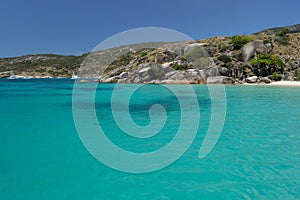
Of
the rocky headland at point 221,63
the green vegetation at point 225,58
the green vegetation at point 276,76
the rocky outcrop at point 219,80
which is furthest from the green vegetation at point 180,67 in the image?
the green vegetation at point 276,76

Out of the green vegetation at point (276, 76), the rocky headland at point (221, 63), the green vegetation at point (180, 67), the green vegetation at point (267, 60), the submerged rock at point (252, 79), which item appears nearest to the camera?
the submerged rock at point (252, 79)

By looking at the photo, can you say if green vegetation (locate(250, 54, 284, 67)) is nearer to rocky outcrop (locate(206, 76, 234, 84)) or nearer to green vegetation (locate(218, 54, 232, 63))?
green vegetation (locate(218, 54, 232, 63))

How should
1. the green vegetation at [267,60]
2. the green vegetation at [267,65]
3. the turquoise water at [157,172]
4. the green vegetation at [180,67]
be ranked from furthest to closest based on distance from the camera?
the green vegetation at [180,67] → the green vegetation at [267,65] → the green vegetation at [267,60] → the turquoise water at [157,172]

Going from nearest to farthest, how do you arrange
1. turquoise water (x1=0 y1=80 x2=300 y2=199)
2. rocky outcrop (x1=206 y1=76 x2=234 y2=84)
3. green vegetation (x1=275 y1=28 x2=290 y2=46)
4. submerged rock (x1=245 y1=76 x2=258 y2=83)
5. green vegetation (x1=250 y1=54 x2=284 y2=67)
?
turquoise water (x1=0 y1=80 x2=300 y2=199) < submerged rock (x1=245 y1=76 x2=258 y2=83) < rocky outcrop (x1=206 y1=76 x2=234 y2=84) < green vegetation (x1=250 y1=54 x2=284 y2=67) < green vegetation (x1=275 y1=28 x2=290 y2=46)

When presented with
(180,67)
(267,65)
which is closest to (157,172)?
(180,67)

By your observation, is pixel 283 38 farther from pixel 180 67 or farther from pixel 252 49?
pixel 180 67

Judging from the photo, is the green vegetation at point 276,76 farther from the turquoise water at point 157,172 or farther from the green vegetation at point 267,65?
the turquoise water at point 157,172

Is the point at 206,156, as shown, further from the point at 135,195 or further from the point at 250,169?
the point at 135,195

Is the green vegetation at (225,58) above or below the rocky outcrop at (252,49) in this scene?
below

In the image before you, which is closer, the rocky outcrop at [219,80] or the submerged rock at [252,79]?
the submerged rock at [252,79]

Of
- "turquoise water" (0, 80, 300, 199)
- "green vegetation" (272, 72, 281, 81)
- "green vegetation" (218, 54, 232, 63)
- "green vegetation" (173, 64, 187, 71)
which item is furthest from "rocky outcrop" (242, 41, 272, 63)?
"turquoise water" (0, 80, 300, 199)

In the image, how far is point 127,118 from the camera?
1515 cm

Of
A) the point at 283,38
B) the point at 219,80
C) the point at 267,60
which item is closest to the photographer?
the point at 219,80

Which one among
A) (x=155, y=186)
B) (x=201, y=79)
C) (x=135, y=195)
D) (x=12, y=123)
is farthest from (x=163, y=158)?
(x=201, y=79)
